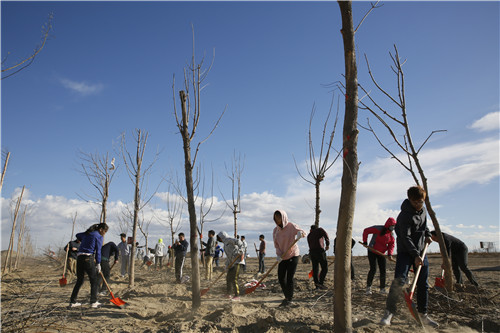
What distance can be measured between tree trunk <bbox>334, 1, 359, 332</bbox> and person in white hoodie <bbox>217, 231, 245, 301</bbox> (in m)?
4.03

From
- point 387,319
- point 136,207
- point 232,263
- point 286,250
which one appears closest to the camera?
point 387,319

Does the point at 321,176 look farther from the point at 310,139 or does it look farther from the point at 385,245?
the point at 385,245

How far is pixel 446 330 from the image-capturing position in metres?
3.77

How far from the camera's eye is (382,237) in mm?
6578

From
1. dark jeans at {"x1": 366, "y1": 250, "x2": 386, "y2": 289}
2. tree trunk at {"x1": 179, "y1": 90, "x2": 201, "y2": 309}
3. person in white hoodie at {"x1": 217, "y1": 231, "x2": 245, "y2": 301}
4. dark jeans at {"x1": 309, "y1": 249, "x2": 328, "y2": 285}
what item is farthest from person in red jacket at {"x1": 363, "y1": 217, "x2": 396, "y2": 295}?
tree trunk at {"x1": 179, "y1": 90, "x2": 201, "y2": 309}

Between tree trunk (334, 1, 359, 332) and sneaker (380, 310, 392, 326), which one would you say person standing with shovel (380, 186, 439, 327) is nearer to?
sneaker (380, 310, 392, 326)

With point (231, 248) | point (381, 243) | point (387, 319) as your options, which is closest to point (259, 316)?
point (387, 319)

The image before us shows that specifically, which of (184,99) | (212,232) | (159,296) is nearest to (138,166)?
(212,232)

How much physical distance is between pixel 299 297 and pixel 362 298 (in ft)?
4.05

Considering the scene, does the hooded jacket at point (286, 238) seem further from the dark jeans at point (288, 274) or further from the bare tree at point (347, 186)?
the bare tree at point (347, 186)

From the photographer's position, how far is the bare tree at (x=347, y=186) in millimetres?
3221

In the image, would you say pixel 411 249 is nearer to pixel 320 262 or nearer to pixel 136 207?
pixel 320 262

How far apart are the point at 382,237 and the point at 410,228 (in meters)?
2.65

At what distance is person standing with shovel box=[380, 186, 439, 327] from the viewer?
13.0 ft
